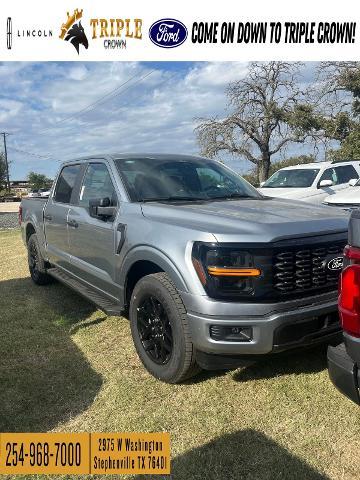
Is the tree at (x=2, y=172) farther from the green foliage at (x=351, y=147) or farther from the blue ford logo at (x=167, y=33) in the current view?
the blue ford logo at (x=167, y=33)

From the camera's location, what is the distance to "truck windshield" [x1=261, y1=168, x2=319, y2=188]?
1055 cm

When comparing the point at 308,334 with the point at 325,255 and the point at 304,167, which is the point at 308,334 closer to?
the point at 325,255

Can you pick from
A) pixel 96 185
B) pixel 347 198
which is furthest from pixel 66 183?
pixel 347 198

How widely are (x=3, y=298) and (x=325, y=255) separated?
474 centimetres

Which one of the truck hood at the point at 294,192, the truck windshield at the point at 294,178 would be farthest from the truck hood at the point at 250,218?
the truck windshield at the point at 294,178

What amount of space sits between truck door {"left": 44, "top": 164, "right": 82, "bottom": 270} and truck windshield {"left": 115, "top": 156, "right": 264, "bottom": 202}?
43.2 inches

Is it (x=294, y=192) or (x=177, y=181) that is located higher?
(x=177, y=181)

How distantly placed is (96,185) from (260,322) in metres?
2.51

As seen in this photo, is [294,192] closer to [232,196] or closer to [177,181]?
[232,196]

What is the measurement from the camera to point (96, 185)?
459 centimetres

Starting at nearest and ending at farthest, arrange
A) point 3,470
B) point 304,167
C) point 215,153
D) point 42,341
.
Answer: point 3,470 < point 42,341 < point 304,167 < point 215,153

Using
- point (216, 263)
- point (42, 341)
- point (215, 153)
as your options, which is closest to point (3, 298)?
point (42, 341)

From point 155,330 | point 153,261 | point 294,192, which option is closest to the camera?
point 153,261

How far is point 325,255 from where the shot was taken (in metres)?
3.06
